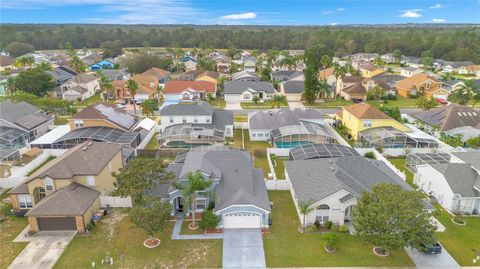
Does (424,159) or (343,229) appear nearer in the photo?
(343,229)

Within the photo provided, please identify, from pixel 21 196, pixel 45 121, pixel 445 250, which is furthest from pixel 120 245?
pixel 45 121

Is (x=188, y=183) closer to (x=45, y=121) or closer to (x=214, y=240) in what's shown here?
(x=214, y=240)

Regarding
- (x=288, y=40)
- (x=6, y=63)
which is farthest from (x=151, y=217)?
(x=288, y=40)

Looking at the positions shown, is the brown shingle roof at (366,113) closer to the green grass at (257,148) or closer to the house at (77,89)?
the green grass at (257,148)

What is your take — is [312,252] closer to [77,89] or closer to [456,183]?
[456,183]

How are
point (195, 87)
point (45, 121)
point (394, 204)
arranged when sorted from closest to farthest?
point (394, 204) < point (45, 121) < point (195, 87)

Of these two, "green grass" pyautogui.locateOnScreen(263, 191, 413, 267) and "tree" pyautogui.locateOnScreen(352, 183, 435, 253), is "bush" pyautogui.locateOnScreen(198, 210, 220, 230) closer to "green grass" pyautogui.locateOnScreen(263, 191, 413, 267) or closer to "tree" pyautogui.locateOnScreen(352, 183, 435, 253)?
"green grass" pyautogui.locateOnScreen(263, 191, 413, 267)

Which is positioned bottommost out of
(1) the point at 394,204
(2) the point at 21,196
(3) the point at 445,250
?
(3) the point at 445,250
